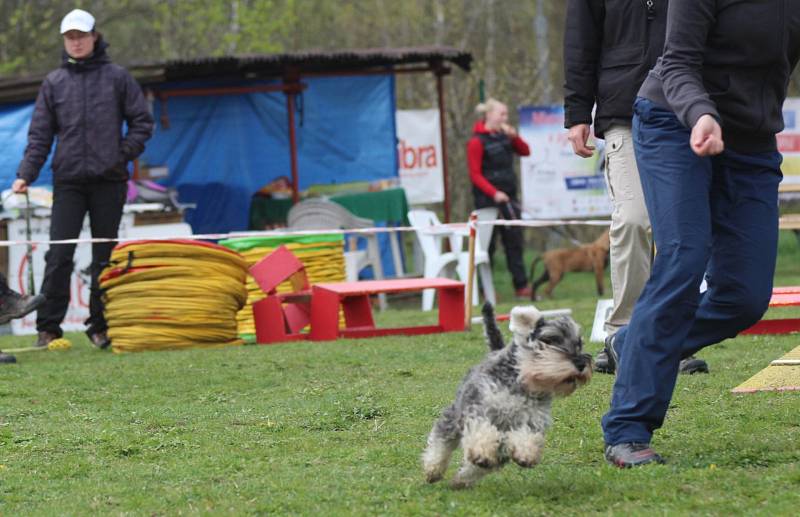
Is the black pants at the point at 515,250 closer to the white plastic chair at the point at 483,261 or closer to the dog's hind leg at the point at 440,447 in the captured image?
the white plastic chair at the point at 483,261

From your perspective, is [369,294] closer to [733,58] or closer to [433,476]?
[433,476]

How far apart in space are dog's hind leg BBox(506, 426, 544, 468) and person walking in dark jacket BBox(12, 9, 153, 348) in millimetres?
6274

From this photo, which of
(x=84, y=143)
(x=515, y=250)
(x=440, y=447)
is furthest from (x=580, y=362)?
(x=515, y=250)

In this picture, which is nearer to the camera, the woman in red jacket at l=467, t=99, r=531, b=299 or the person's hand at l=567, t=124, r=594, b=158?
the person's hand at l=567, t=124, r=594, b=158

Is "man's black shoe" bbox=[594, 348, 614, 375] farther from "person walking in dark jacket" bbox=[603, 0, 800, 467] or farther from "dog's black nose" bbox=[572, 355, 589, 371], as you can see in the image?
"dog's black nose" bbox=[572, 355, 589, 371]

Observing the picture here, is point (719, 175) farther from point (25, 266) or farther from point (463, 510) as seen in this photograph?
point (25, 266)

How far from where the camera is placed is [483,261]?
46.4ft

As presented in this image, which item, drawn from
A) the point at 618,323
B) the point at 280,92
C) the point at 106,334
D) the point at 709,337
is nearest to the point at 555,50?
the point at 280,92

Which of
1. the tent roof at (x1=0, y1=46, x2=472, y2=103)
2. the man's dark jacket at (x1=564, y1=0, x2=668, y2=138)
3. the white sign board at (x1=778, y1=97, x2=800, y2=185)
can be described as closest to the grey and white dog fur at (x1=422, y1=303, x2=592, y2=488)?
the man's dark jacket at (x1=564, y1=0, x2=668, y2=138)

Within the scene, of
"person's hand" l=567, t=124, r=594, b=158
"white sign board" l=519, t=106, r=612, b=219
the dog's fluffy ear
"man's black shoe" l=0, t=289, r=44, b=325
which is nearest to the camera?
the dog's fluffy ear

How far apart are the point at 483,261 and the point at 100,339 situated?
16.7 ft

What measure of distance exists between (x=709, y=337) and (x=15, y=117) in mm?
10883

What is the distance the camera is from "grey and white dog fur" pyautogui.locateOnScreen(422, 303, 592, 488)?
4250 mm

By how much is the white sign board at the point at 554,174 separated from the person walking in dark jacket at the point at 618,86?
10.6 metres
